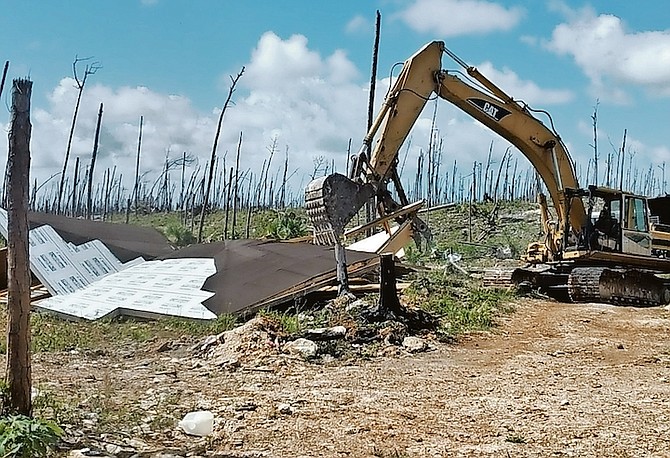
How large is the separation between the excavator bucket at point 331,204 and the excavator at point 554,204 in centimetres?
77

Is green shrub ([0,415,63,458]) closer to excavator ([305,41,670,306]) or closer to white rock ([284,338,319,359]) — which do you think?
white rock ([284,338,319,359])

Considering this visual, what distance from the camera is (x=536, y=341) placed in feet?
30.1

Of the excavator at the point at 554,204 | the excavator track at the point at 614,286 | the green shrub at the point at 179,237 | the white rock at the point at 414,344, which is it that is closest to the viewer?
the white rock at the point at 414,344

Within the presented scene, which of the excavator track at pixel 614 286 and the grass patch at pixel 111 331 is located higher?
the excavator track at pixel 614 286

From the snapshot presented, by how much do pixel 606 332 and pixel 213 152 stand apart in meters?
17.7

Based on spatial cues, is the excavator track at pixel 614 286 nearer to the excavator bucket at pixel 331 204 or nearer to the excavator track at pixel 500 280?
the excavator track at pixel 500 280

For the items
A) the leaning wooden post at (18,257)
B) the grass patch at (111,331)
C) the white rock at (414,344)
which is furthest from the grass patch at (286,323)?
the leaning wooden post at (18,257)

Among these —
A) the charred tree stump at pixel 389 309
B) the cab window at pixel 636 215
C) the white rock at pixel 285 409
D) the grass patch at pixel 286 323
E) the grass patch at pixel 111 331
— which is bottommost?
the white rock at pixel 285 409

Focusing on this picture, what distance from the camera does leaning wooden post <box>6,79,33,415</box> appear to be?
470cm

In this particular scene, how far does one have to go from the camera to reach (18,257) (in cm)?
473

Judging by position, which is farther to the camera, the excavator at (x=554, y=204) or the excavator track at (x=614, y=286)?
the excavator track at (x=614, y=286)

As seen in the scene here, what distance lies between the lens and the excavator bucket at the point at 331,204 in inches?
389

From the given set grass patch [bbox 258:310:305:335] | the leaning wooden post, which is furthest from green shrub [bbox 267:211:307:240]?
the leaning wooden post

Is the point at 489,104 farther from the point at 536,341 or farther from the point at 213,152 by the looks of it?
the point at 213,152
